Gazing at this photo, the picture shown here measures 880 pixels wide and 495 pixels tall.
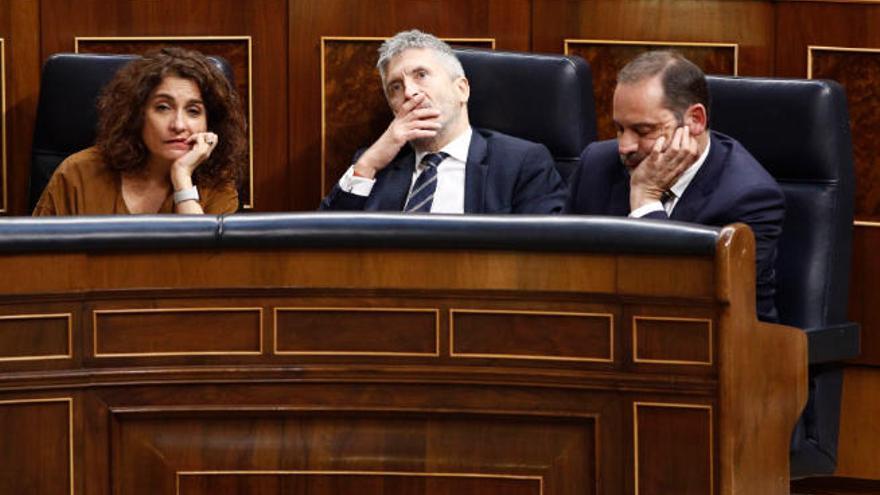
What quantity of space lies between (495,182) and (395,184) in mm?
162

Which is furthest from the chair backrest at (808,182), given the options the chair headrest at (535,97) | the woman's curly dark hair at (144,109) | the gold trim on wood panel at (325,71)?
the woman's curly dark hair at (144,109)

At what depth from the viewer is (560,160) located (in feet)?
8.46

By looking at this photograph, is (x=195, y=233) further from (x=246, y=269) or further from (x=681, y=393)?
(x=681, y=393)

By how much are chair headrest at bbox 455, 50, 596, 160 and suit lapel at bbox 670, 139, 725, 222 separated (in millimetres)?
358

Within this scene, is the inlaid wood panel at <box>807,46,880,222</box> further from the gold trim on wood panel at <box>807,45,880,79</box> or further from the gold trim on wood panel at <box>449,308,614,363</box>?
the gold trim on wood panel at <box>449,308,614,363</box>

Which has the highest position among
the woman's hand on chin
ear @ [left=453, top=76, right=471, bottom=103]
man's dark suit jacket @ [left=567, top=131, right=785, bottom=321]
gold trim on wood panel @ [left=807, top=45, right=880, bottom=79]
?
gold trim on wood panel @ [left=807, top=45, right=880, bottom=79]

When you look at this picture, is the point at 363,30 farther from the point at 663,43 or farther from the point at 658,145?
the point at 658,145

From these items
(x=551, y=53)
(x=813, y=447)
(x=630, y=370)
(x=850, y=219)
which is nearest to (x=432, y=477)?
(x=630, y=370)

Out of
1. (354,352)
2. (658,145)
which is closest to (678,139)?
(658,145)

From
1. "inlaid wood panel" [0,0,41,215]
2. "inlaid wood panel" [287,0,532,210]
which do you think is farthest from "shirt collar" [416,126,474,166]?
"inlaid wood panel" [0,0,41,215]

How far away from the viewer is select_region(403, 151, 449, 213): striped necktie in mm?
2582

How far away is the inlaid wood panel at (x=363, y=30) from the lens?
9.19 ft

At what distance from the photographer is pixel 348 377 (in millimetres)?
1793

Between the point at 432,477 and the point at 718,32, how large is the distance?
1.21 meters
